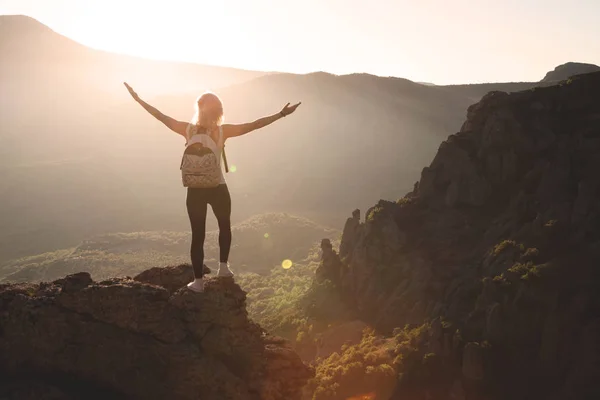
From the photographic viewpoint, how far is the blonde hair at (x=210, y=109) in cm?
683

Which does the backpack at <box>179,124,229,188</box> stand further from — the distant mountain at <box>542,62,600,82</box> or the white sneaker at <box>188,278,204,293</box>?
the distant mountain at <box>542,62,600,82</box>

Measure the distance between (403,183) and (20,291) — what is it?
111516mm

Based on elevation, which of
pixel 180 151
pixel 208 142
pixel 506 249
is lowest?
A: pixel 506 249

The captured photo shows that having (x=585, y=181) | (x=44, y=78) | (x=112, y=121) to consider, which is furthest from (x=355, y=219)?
(x=44, y=78)

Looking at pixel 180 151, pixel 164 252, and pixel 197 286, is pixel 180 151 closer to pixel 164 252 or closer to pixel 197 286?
pixel 164 252

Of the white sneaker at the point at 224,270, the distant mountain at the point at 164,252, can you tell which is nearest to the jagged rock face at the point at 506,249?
the white sneaker at the point at 224,270

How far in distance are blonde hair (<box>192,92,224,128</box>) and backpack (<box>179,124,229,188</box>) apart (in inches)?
9.3

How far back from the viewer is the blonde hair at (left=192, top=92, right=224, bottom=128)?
6.83 metres

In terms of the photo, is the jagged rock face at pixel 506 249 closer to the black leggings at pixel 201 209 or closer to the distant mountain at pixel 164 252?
the black leggings at pixel 201 209

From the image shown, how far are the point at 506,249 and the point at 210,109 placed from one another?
88.1 feet

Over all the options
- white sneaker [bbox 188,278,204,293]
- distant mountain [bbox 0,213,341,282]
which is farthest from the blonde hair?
distant mountain [bbox 0,213,341,282]

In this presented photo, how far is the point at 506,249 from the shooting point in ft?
94.4

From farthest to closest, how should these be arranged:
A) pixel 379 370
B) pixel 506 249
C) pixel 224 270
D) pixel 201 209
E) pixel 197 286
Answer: pixel 506 249 → pixel 379 370 → pixel 224 270 → pixel 197 286 → pixel 201 209

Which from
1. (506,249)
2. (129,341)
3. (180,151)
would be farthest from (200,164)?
(180,151)
